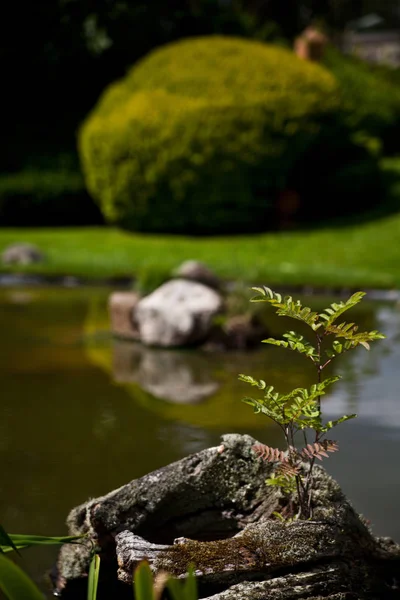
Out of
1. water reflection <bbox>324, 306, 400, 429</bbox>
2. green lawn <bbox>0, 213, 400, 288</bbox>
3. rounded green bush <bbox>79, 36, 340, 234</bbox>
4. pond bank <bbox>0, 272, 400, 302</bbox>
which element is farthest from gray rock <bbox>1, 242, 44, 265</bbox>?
water reflection <bbox>324, 306, 400, 429</bbox>

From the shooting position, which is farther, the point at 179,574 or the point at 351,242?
the point at 351,242

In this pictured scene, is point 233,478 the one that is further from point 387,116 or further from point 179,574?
point 387,116

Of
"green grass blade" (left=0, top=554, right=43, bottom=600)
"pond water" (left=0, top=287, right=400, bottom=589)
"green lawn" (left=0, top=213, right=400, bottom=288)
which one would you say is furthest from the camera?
"green lawn" (left=0, top=213, right=400, bottom=288)

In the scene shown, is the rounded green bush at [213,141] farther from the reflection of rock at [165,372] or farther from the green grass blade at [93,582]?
the green grass blade at [93,582]

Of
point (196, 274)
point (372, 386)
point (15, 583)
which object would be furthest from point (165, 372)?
point (15, 583)

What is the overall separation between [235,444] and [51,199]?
61.9 ft

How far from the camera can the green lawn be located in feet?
47.7

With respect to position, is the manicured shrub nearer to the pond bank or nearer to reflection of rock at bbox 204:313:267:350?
the pond bank

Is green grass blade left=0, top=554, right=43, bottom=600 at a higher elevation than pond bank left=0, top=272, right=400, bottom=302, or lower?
higher

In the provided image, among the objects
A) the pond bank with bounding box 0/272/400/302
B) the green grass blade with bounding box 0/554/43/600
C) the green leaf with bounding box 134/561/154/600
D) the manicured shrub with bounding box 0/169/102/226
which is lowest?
the manicured shrub with bounding box 0/169/102/226

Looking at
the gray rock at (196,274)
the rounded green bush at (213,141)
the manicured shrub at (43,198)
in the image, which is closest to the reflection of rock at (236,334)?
the gray rock at (196,274)

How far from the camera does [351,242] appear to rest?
17.6m

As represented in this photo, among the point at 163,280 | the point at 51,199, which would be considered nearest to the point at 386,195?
the point at 51,199

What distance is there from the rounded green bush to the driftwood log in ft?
49.9
